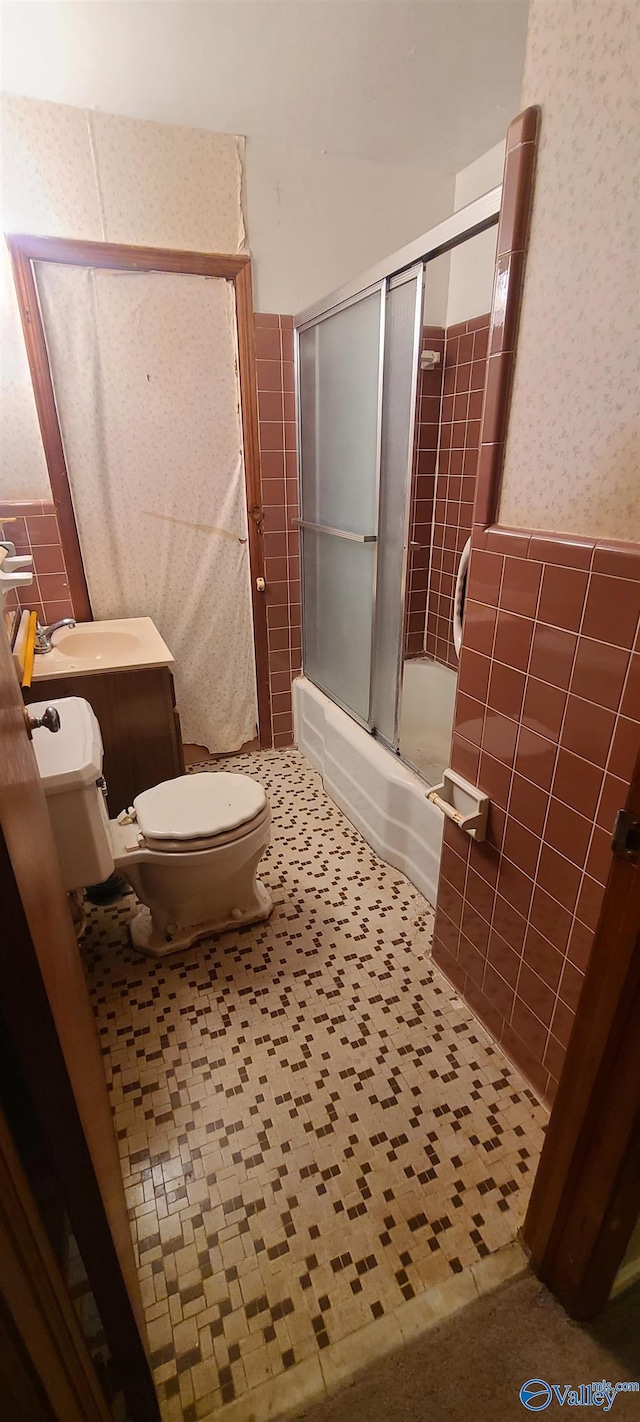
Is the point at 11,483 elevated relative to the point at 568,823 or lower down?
elevated

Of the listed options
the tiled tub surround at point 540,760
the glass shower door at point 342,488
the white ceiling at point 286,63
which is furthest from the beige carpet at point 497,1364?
the white ceiling at point 286,63

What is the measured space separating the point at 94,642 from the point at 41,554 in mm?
376

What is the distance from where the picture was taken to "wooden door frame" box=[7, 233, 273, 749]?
6.42ft

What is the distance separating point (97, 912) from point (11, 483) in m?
1.54

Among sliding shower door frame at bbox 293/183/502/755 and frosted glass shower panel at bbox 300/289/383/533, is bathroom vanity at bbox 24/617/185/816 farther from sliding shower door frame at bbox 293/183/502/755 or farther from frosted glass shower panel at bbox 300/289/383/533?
frosted glass shower panel at bbox 300/289/383/533

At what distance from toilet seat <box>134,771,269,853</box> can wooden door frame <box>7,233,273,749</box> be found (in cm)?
103

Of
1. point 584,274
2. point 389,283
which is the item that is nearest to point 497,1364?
point 584,274

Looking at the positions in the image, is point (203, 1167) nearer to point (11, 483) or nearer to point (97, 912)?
point (97, 912)

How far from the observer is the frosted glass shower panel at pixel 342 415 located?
6.32 feet

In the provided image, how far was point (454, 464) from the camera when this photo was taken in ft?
8.53

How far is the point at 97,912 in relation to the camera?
1.94 m

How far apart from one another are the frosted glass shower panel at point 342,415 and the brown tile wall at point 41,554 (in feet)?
3.35

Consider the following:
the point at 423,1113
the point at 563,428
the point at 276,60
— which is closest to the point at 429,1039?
the point at 423,1113

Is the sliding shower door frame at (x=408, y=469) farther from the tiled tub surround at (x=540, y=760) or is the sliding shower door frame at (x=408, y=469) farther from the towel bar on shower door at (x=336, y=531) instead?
the tiled tub surround at (x=540, y=760)
